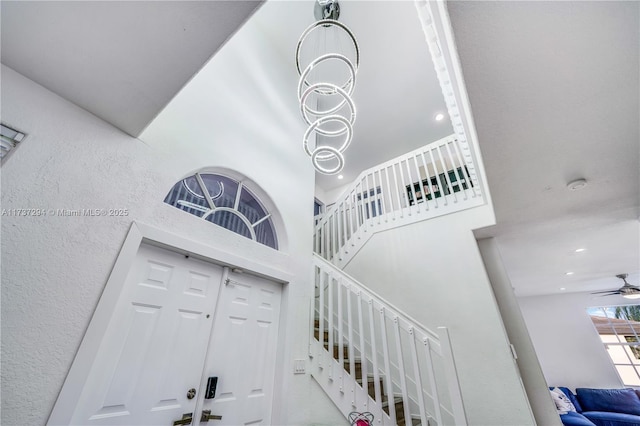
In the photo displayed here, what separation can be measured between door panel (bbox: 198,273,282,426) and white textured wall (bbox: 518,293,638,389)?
838cm

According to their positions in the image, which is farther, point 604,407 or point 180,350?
point 604,407

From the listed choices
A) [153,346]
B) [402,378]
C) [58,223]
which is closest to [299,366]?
[402,378]

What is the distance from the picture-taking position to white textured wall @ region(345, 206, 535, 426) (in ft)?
8.57

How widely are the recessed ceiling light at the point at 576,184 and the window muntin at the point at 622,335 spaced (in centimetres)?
753

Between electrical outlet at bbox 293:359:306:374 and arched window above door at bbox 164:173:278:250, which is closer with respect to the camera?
arched window above door at bbox 164:173:278:250

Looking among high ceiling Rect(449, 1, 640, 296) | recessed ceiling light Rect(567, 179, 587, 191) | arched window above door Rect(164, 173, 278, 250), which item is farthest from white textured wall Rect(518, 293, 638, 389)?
arched window above door Rect(164, 173, 278, 250)

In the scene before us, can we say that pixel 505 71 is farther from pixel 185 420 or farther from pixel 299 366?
pixel 185 420

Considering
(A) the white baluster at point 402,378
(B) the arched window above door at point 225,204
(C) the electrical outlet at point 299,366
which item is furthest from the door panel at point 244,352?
(A) the white baluster at point 402,378

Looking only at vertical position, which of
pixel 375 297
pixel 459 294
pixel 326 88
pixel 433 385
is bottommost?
pixel 433 385

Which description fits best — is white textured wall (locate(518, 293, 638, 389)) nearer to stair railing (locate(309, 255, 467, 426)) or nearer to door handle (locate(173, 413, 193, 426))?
stair railing (locate(309, 255, 467, 426))

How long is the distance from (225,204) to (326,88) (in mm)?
1538

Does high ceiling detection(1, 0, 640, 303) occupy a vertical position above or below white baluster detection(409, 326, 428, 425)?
above

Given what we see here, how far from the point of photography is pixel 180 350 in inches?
74.6

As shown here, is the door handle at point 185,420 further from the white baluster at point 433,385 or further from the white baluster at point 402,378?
the white baluster at point 433,385
